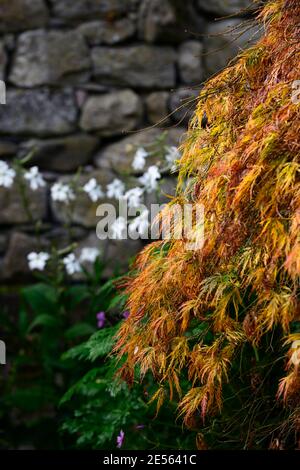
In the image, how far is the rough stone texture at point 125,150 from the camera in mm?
3334

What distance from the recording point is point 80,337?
121 inches

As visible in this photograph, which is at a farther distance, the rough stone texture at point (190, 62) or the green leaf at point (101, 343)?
the rough stone texture at point (190, 62)

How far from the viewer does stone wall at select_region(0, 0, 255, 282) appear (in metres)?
3.34

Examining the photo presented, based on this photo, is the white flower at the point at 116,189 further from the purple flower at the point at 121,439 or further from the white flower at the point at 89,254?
the purple flower at the point at 121,439

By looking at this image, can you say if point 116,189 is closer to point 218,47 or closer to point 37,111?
point 37,111

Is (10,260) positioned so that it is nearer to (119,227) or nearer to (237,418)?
(119,227)

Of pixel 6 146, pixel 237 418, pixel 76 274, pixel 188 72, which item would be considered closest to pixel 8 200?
pixel 6 146

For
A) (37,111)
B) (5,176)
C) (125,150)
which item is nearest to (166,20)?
(125,150)

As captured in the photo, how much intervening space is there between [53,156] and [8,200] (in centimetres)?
30

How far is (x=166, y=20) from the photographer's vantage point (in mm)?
3287

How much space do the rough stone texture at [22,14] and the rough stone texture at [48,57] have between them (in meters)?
0.05

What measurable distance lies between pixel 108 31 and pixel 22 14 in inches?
16.4

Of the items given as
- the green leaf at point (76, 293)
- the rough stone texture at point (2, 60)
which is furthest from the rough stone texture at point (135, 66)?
the green leaf at point (76, 293)

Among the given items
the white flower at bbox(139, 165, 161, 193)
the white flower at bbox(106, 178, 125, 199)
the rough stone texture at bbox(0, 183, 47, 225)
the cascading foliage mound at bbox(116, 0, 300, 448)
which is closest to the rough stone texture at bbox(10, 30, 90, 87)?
the rough stone texture at bbox(0, 183, 47, 225)
